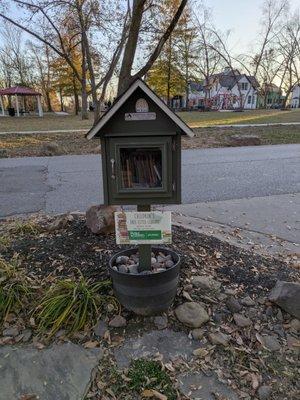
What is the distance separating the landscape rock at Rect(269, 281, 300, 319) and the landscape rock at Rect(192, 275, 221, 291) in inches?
16.6

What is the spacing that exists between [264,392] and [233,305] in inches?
26.2

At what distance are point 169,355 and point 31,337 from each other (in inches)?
37.1

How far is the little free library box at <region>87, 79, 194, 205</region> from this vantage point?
90.4 inches

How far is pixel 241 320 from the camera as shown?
2609 millimetres

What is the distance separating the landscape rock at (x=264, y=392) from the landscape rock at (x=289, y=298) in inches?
26.5

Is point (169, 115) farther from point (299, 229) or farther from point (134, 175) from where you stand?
point (299, 229)

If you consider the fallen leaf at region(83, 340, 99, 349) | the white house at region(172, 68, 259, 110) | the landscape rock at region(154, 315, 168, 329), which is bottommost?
the fallen leaf at region(83, 340, 99, 349)

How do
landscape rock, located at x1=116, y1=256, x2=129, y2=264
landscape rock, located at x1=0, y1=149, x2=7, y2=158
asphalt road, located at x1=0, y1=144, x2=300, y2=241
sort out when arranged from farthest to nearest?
landscape rock, located at x1=0, y1=149, x2=7, y2=158, asphalt road, located at x1=0, y1=144, x2=300, y2=241, landscape rock, located at x1=116, y1=256, x2=129, y2=264

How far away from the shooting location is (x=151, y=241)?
2549 mm

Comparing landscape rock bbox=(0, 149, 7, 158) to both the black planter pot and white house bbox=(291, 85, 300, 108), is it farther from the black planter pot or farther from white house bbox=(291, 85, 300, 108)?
white house bbox=(291, 85, 300, 108)

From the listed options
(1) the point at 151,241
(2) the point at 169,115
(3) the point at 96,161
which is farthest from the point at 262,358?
(3) the point at 96,161

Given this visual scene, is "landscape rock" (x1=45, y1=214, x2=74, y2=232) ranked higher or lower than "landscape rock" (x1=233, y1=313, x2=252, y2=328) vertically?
higher

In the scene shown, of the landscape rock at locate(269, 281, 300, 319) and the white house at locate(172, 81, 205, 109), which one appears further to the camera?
the white house at locate(172, 81, 205, 109)

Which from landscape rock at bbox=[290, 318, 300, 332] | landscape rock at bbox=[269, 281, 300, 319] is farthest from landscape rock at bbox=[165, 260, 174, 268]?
landscape rock at bbox=[290, 318, 300, 332]
